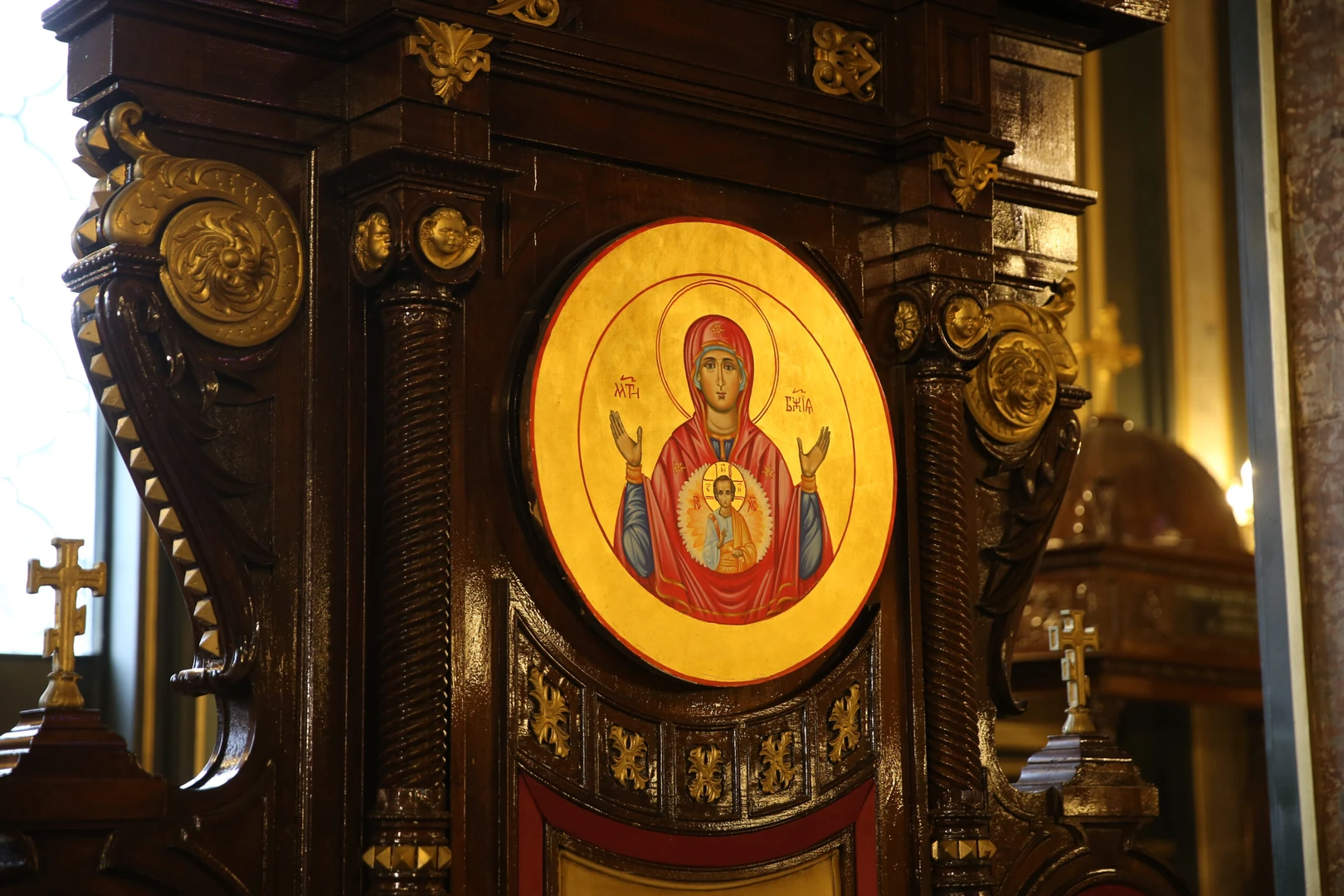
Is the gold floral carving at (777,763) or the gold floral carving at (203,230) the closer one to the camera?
the gold floral carving at (203,230)

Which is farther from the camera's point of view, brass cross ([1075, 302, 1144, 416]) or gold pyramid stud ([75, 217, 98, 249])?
brass cross ([1075, 302, 1144, 416])

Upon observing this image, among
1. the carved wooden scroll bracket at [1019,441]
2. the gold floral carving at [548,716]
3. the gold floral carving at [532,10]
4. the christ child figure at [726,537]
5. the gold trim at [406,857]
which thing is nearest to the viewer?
the gold trim at [406,857]

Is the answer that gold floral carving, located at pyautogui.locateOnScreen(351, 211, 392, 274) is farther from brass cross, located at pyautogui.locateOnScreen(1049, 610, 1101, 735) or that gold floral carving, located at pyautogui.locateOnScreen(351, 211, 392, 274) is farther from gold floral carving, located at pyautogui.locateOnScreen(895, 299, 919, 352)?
brass cross, located at pyautogui.locateOnScreen(1049, 610, 1101, 735)

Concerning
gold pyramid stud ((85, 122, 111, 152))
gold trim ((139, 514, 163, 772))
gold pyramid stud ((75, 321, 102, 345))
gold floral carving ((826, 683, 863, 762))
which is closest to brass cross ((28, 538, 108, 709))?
gold pyramid stud ((75, 321, 102, 345))

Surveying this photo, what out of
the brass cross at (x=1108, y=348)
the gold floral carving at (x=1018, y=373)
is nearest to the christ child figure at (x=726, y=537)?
the gold floral carving at (x=1018, y=373)

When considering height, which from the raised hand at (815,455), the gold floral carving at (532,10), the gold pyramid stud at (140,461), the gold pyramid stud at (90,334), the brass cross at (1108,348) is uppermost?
the brass cross at (1108,348)

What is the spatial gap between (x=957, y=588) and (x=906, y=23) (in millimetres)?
1359

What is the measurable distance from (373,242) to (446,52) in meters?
0.39

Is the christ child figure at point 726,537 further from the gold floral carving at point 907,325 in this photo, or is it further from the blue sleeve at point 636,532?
the gold floral carving at point 907,325

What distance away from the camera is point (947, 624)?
13.1 ft

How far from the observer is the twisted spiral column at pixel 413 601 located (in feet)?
10.3

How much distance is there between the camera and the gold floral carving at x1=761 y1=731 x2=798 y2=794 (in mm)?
3697

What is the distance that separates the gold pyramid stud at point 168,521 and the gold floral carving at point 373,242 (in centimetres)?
58

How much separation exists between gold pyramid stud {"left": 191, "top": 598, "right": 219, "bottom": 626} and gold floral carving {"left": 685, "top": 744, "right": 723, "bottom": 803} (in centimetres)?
101
